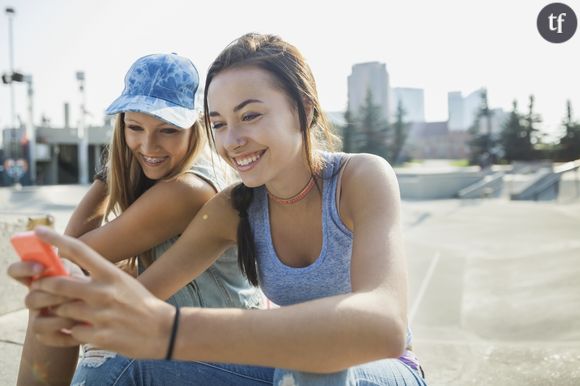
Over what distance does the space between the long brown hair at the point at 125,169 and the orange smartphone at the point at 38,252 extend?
1.10 m

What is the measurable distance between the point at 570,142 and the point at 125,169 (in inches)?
1984

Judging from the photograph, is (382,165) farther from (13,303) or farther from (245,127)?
(13,303)

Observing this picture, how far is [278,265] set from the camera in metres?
1.60

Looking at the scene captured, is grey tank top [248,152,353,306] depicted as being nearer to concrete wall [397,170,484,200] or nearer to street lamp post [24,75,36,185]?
concrete wall [397,170,484,200]

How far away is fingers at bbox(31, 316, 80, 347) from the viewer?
96 cm

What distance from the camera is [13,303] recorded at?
134 inches

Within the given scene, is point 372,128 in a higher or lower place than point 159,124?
higher

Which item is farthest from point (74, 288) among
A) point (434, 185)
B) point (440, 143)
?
point (440, 143)

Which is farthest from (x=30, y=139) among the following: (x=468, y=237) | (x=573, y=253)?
(x=573, y=253)

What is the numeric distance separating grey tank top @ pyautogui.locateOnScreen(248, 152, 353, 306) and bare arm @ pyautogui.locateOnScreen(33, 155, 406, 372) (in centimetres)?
33

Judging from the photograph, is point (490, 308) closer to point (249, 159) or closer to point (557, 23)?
point (557, 23)

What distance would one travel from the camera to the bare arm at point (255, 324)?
0.92 m

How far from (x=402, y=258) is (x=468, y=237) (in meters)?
6.11

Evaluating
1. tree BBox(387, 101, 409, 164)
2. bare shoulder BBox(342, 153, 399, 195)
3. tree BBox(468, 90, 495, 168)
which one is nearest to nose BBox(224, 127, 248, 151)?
bare shoulder BBox(342, 153, 399, 195)
